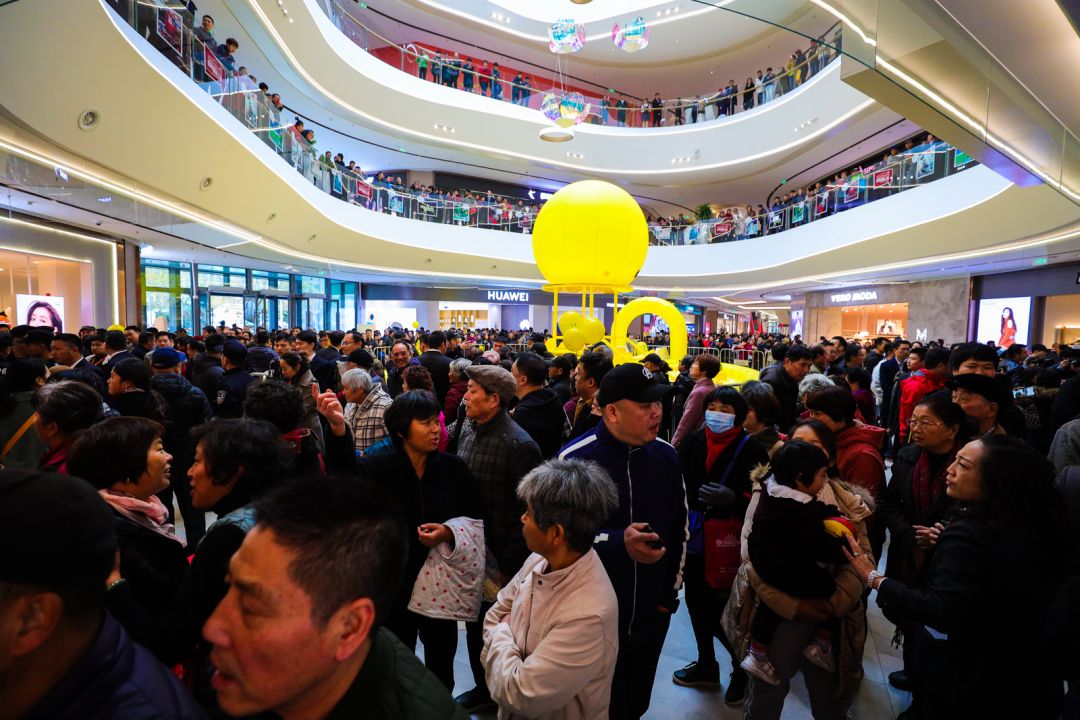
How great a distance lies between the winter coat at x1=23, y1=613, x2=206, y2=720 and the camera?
822 mm

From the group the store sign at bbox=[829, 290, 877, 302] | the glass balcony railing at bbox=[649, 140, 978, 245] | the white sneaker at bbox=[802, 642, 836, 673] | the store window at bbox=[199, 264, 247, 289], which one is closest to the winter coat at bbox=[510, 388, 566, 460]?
the white sneaker at bbox=[802, 642, 836, 673]

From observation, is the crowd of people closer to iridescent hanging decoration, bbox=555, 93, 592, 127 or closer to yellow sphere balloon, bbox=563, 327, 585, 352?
yellow sphere balloon, bbox=563, 327, 585, 352

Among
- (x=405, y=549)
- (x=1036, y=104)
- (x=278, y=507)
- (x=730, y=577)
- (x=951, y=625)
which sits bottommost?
(x=730, y=577)

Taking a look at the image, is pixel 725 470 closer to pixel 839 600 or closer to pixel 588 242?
pixel 839 600

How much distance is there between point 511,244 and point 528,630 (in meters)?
19.0

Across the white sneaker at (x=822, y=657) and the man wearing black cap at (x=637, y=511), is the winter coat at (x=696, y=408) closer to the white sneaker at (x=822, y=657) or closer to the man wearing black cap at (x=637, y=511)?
the man wearing black cap at (x=637, y=511)

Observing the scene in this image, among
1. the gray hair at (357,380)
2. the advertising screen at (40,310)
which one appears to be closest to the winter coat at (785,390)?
the gray hair at (357,380)

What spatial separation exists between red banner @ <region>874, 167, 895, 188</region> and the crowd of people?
11913 mm

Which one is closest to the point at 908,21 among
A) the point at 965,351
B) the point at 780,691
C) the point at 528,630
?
the point at 965,351

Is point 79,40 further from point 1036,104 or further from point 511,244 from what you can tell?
point 511,244

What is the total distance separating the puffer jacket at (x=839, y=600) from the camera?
84.3 inches

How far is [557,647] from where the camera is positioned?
4.96ft

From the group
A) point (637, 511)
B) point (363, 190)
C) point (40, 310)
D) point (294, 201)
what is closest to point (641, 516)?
point (637, 511)

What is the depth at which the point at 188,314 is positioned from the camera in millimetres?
15617
